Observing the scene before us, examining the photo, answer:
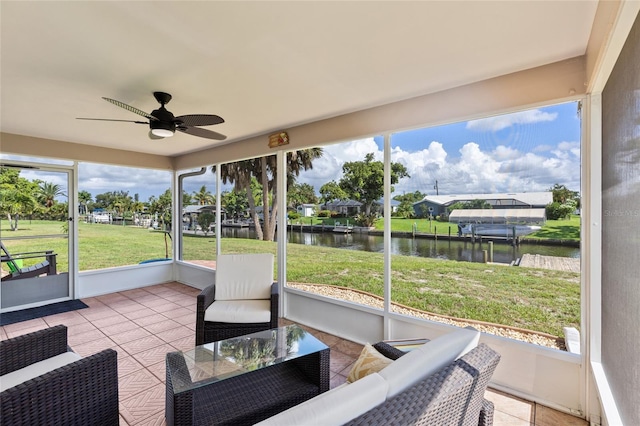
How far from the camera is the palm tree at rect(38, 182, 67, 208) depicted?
4.66 metres

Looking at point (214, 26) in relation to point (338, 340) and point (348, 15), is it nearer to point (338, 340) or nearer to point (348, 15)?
point (348, 15)

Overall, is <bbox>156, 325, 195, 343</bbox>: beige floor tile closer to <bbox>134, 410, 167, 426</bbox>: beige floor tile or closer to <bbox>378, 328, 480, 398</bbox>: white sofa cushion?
<bbox>134, 410, 167, 426</bbox>: beige floor tile

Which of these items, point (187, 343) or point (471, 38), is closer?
point (471, 38)

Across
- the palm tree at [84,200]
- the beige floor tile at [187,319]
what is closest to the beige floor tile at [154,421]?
the beige floor tile at [187,319]

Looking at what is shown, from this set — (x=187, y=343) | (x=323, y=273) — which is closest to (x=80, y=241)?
(x=187, y=343)

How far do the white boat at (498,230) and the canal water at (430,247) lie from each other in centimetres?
9

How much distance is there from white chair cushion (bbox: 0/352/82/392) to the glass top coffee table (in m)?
0.61

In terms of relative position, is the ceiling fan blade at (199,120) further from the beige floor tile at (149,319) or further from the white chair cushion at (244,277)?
the beige floor tile at (149,319)

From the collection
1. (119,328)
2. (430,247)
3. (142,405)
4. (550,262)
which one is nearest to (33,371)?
(142,405)

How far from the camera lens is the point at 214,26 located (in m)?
1.79

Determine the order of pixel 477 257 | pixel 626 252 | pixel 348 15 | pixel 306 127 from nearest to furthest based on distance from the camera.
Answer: pixel 626 252 → pixel 348 15 → pixel 477 257 → pixel 306 127

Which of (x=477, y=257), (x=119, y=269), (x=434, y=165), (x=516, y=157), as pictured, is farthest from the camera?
(x=119, y=269)

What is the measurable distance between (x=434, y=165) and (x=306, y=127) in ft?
5.40

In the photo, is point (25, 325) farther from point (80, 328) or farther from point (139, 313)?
point (139, 313)
